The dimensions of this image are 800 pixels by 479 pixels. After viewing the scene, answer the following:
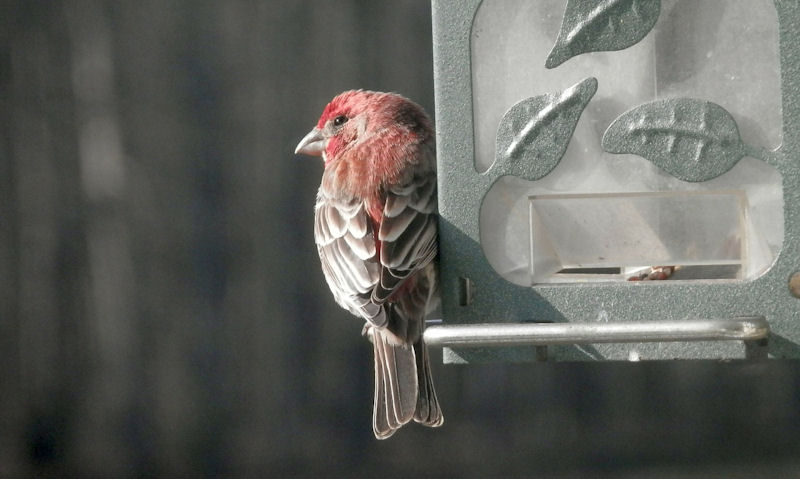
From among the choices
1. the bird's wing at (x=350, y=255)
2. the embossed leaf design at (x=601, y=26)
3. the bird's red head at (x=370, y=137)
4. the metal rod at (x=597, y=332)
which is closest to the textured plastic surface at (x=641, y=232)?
the metal rod at (x=597, y=332)

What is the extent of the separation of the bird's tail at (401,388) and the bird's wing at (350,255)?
0.20 m

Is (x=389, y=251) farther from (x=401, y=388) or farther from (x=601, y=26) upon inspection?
(x=601, y=26)

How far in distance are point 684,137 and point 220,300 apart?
426cm

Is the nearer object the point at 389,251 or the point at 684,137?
the point at 684,137

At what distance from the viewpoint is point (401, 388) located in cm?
403

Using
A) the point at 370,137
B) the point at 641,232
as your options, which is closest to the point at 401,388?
the point at 370,137

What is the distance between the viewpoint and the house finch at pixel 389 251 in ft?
12.4

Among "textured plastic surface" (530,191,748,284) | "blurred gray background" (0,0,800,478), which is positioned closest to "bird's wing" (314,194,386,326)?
"textured plastic surface" (530,191,748,284)

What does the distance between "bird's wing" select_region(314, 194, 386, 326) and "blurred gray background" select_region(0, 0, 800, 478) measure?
2581mm

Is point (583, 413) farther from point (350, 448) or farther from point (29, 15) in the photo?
point (29, 15)

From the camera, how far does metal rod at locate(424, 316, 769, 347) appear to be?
2.84 metres

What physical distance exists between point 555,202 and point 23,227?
4.75 m

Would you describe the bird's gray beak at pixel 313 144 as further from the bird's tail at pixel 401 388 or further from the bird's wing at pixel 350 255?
the bird's tail at pixel 401 388

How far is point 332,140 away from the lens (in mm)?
4656
